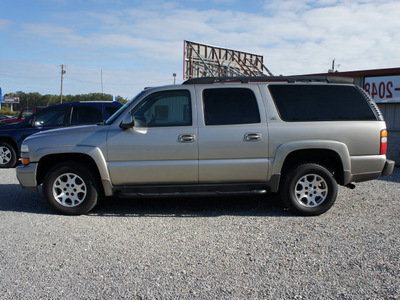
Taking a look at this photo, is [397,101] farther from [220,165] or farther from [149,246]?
[149,246]

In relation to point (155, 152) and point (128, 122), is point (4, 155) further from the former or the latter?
point (155, 152)

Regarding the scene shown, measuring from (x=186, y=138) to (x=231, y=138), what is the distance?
0.62 metres

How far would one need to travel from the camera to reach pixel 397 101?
10.7m

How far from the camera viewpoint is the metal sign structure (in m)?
17.3

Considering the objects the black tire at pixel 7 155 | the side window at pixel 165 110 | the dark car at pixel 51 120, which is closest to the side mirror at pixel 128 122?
the side window at pixel 165 110

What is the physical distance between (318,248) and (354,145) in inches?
74.1

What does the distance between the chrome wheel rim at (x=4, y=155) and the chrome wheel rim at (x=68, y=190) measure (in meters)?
5.63

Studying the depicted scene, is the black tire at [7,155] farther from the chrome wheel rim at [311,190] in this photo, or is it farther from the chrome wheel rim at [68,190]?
the chrome wheel rim at [311,190]

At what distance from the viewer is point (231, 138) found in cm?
523

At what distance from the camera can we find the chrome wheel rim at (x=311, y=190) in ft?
17.7

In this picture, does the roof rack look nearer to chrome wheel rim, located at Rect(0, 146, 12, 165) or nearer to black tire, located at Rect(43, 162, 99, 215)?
black tire, located at Rect(43, 162, 99, 215)

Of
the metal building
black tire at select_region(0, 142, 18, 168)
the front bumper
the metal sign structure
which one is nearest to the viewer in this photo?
the front bumper

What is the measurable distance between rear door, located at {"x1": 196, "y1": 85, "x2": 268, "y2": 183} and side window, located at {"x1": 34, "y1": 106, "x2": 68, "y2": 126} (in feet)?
18.7

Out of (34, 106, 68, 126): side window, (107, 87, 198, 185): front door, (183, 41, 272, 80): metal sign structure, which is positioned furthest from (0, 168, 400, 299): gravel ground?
(183, 41, 272, 80): metal sign structure
